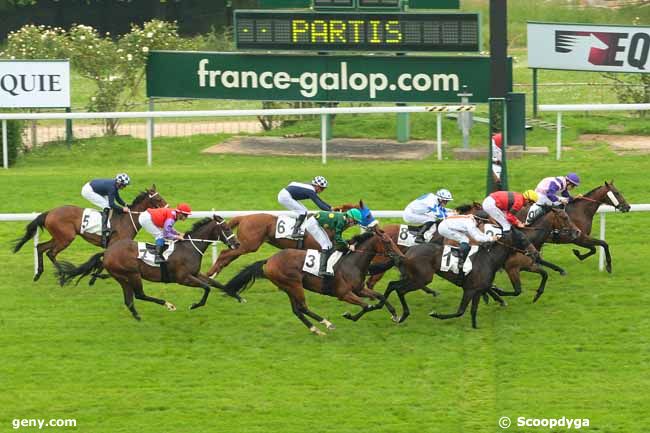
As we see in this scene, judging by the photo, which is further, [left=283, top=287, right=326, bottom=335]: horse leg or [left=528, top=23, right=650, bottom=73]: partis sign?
[left=528, top=23, right=650, bottom=73]: partis sign

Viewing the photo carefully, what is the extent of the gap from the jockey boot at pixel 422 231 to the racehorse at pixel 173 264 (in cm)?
160

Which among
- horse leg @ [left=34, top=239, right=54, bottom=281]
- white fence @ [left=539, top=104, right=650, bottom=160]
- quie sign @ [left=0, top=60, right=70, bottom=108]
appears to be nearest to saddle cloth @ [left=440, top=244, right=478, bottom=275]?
horse leg @ [left=34, top=239, right=54, bottom=281]

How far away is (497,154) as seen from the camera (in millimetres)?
14148

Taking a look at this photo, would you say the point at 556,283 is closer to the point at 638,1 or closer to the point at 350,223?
the point at 350,223

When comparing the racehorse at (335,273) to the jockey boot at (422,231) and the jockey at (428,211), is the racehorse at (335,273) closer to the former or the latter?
the jockey boot at (422,231)

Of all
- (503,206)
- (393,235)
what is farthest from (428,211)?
(503,206)

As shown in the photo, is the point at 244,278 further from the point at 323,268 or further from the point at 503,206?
the point at 503,206

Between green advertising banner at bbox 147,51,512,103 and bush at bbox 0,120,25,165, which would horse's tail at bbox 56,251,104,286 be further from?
green advertising banner at bbox 147,51,512,103

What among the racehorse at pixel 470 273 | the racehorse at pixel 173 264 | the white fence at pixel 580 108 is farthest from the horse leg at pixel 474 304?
the white fence at pixel 580 108

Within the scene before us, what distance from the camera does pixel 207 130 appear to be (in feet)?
66.3

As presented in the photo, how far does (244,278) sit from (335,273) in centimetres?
85

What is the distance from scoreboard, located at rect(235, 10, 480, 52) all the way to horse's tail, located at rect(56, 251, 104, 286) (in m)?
5.87

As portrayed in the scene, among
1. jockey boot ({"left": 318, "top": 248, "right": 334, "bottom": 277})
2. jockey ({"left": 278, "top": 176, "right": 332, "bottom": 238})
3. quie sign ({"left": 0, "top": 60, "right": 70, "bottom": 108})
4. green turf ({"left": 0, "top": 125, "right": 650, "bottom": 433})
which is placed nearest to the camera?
green turf ({"left": 0, "top": 125, "right": 650, "bottom": 433})

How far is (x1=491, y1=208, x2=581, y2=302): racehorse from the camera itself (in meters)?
12.5
